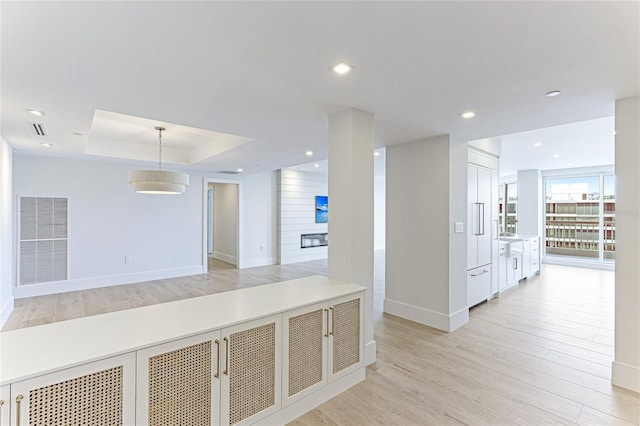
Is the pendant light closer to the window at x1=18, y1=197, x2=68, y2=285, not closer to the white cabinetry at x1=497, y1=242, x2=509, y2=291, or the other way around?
the window at x1=18, y1=197, x2=68, y2=285

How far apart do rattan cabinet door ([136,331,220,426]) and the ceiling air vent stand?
3.38 metres

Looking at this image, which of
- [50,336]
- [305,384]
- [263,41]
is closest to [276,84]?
[263,41]

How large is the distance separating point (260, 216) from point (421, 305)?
545cm

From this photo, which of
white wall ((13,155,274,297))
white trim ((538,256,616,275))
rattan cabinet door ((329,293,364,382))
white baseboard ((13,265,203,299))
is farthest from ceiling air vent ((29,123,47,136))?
white trim ((538,256,616,275))

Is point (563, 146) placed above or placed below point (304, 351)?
above

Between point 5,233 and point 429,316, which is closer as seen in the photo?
point 429,316

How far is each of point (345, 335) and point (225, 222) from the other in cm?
717

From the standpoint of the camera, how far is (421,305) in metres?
4.07

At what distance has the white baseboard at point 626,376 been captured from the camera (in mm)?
2465

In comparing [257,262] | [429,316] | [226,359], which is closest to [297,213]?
[257,262]

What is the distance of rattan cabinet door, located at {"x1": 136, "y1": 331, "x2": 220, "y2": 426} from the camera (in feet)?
5.07

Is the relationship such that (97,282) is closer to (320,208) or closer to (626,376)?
(320,208)

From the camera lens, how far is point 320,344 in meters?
2.33

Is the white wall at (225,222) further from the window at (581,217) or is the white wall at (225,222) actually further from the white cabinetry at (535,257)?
the window at (581,217)
